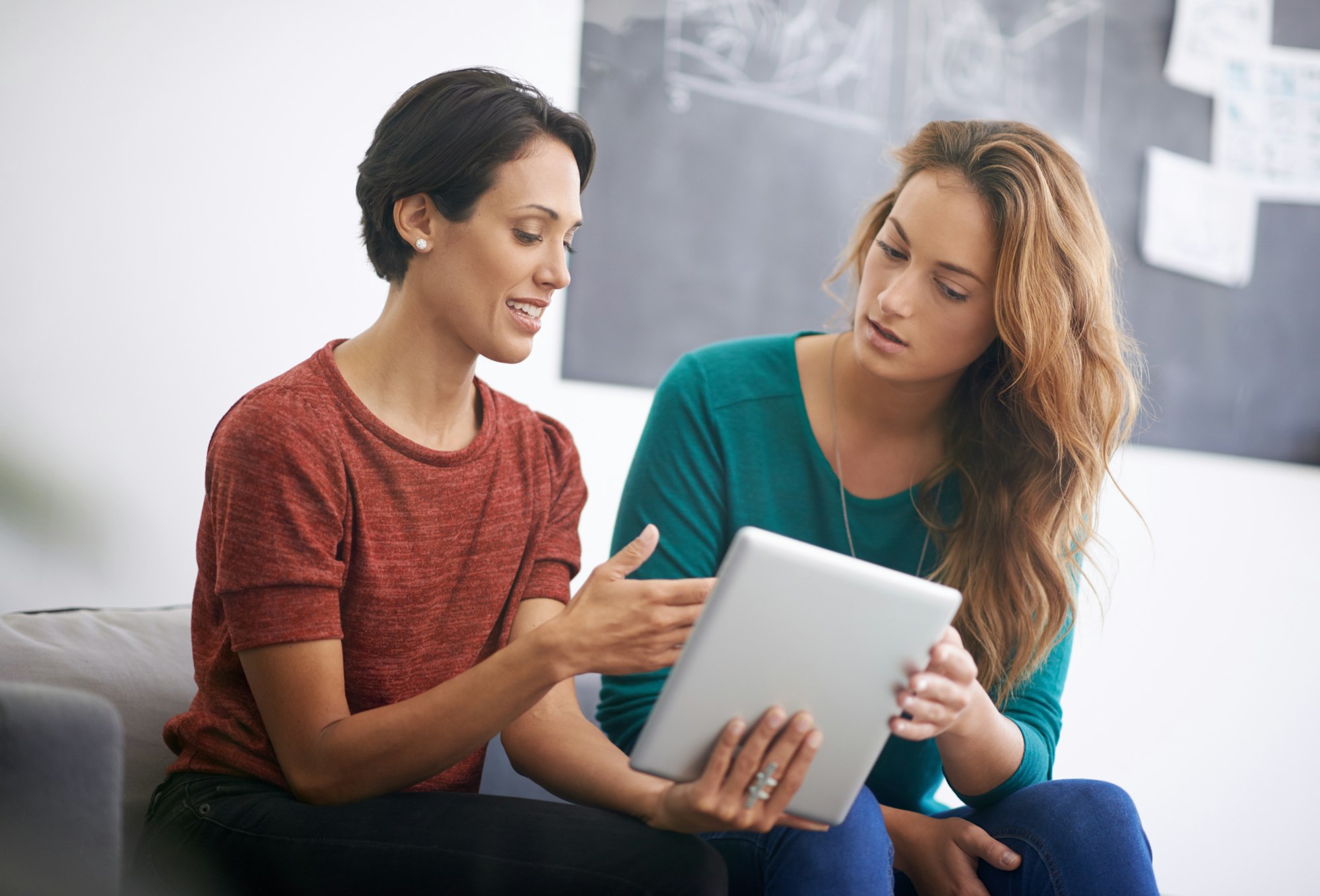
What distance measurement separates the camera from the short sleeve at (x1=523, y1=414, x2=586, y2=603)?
112 cm

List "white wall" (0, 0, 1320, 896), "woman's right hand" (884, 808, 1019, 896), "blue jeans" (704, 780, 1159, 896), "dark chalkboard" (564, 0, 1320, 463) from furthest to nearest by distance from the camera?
"dark chalkboard" (564, 0, 1320, 463) → "white wall" (0, 0, 1320, 896) → "woman's right hand" (884, 808, 1019, 896) → "blue jeans" (704, 780, 1159, 896)

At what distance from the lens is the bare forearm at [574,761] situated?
0.99 metres

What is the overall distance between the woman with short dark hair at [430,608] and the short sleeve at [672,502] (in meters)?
0.08

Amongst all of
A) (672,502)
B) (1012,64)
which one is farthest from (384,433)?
(1012,64)

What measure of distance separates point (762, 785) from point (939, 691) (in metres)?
0.17

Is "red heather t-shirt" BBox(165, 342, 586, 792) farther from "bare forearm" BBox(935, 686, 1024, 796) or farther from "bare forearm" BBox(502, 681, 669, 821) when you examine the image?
"bare forearm" BBox(935, 686, 1024, 796)

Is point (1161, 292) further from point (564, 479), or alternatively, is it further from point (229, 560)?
point (229, 560)

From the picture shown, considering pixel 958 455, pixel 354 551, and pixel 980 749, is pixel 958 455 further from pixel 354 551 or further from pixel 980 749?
pixel 354 551

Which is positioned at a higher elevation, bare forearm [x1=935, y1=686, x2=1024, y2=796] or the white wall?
the white wall

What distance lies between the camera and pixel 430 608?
103 centimetres

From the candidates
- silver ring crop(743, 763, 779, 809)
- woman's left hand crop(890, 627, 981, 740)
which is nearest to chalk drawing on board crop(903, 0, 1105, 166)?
woman's left hand crop(890, 627, 981, 740)

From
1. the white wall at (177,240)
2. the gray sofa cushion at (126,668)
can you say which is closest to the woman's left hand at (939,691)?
the gray sofa cushion at (126,668)

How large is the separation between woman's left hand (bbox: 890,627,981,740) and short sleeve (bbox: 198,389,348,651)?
1.59 feet

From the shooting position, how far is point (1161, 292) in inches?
93.9
